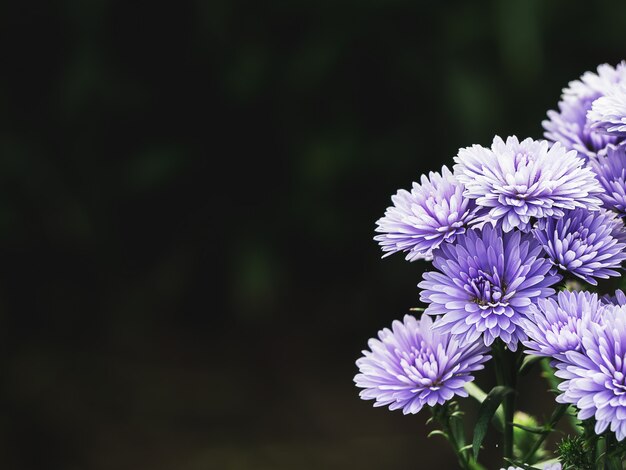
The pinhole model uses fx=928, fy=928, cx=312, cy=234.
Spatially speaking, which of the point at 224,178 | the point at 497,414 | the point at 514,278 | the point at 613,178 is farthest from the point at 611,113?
the point at 224,178

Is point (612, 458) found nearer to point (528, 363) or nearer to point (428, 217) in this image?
point (528, 363)

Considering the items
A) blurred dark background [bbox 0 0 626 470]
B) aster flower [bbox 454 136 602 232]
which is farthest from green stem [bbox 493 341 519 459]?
blurred dark background [bbox 0 0 626 470]

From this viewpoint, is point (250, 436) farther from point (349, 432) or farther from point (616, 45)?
point (616, 45)

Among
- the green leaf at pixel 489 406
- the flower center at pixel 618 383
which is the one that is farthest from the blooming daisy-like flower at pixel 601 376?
the green leaf at pixel 489 406

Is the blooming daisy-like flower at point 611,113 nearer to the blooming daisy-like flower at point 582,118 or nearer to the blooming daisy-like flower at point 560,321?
the blooming daisy-like flower at point 582,118

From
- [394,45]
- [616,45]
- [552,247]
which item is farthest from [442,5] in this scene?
[552,247]

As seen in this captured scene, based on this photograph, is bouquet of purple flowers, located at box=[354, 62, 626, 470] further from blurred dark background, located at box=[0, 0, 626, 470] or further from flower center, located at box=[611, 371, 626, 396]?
blurred dark background, located at box=[0, 0, 626, 470]
